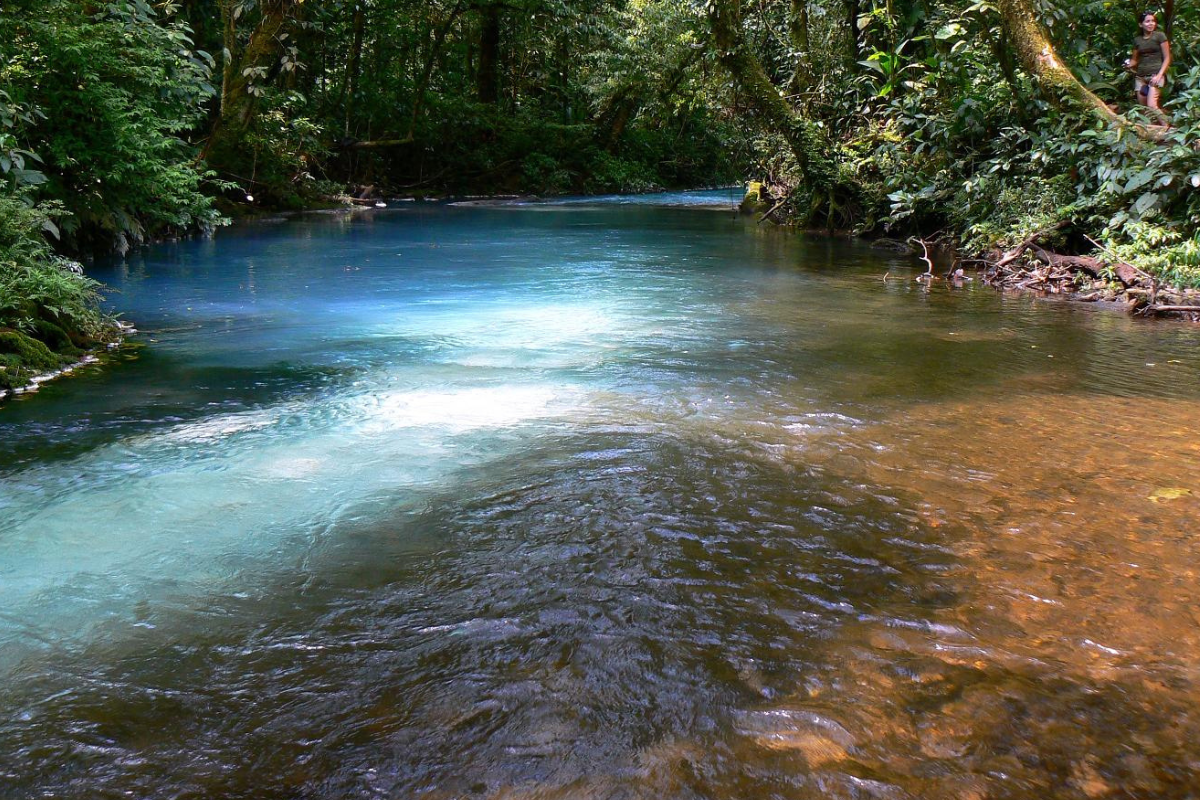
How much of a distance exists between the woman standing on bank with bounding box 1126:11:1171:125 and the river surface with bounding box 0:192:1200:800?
5.16 metres

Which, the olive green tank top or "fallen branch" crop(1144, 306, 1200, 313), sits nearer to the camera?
"fallen branch" crop(1144, 306, 1200, 313)

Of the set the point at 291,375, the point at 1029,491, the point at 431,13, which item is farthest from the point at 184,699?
the point at 431,13

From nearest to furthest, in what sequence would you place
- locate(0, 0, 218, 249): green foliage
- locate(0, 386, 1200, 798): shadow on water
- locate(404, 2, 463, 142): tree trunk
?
1. locate(0, 386, 1200, 798): shadow on water
2. locate(0, 0, 218, 249): green foliage
3. locate(404, 2, 463, 142): tree trunk

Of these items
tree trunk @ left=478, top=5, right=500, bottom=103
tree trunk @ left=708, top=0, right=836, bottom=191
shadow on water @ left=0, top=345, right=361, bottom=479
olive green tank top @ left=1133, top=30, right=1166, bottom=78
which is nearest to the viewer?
shadow on water @ left=0, top=345, right=361, bottom=479

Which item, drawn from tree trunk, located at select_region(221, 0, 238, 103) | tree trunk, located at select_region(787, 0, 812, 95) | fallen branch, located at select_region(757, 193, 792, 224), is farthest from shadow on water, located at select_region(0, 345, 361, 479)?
fallen branch, located at select_region(757, 193, 792, 224)

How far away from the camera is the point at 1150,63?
10.7 meters

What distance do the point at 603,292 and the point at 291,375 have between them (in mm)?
4579

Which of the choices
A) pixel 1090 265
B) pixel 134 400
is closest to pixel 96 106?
pixel 134 400

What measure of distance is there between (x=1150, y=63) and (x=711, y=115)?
13.1 m

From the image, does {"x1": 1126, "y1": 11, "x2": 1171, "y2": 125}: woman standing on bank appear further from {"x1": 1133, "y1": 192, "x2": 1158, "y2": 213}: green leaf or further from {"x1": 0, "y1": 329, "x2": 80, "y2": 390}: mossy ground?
{"x1": 0, "y1": 329, "x2": 80, "y2": 390}: mossy ground

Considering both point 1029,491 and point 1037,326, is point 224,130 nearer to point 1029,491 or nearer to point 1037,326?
point 1037,326

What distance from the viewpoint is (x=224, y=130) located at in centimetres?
1819

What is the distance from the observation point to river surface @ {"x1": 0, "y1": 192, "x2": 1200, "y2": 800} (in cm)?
232

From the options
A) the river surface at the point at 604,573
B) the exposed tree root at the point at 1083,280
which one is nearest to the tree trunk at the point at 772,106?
the exposed tree root at the point at 1083,280
